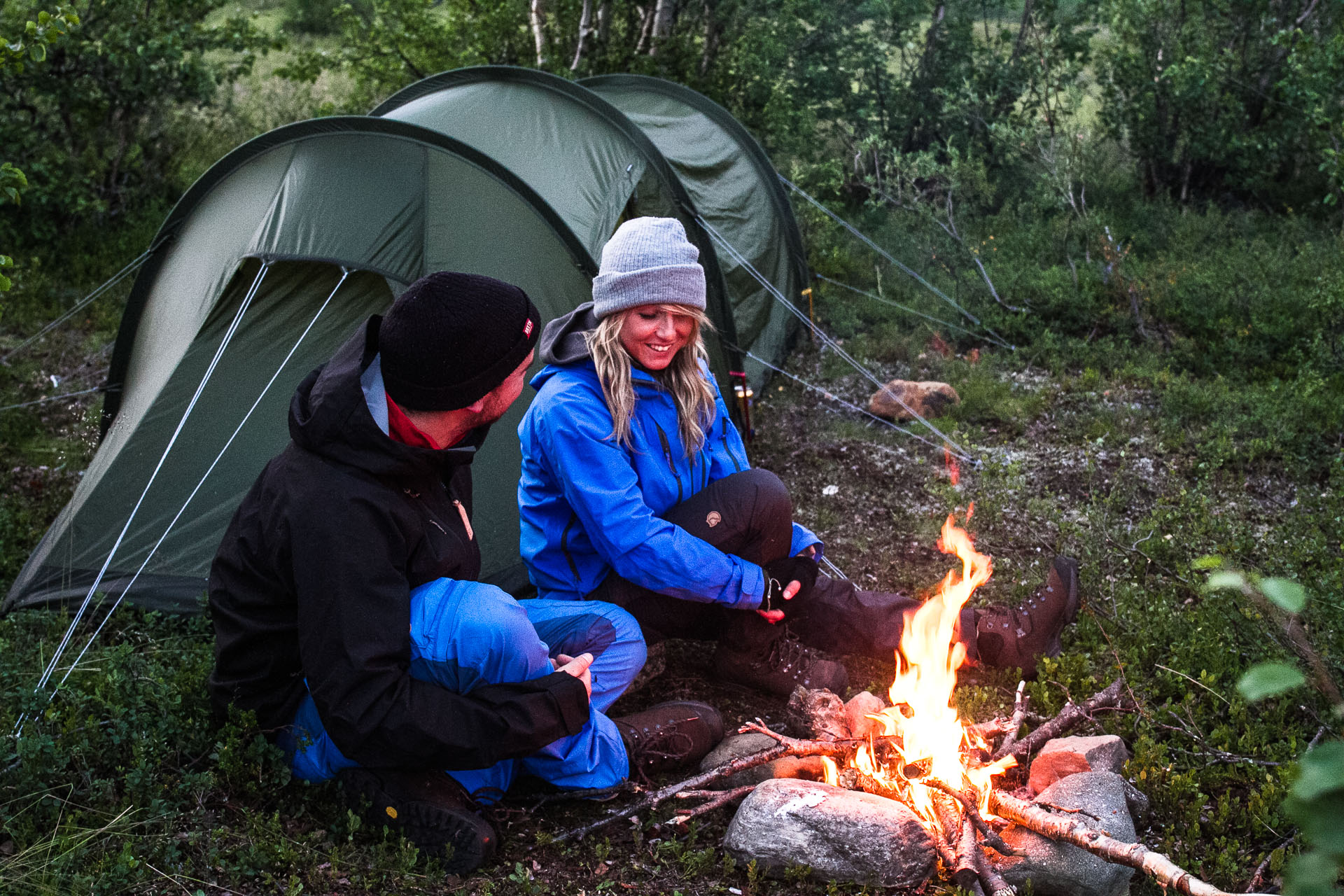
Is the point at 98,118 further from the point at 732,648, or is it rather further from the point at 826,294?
the point at 732,648

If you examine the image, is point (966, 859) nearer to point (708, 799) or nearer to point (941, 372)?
point (708, 799)

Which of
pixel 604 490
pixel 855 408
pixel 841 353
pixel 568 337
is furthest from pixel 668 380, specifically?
pixel 855 408

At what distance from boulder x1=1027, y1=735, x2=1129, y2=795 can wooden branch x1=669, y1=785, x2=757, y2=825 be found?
870mm

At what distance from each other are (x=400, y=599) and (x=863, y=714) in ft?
5.19

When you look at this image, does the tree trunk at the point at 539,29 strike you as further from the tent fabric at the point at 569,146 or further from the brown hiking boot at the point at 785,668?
the brown hiking boot at the point at 785,668

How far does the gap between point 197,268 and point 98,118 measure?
449cm

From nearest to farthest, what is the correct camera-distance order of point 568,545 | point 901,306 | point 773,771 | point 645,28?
point 773,771 < point 568,545 < point 901,306 < point 645,28

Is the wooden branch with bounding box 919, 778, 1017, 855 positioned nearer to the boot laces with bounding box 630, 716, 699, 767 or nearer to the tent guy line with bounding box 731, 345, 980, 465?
the boot laces with bounding box 630, 716, 699, 767

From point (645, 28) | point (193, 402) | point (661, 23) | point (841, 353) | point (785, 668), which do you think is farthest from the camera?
point (645, 28)

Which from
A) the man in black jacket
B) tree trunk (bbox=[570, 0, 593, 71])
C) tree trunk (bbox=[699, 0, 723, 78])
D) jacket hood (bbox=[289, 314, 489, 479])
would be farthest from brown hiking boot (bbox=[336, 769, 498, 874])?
tree trunk (bbox=[699, 0, 723, 78])

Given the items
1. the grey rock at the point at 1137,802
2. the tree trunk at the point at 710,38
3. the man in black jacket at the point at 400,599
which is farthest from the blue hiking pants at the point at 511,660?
the tree trunk at the point at 710,38

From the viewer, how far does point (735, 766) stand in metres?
3.20

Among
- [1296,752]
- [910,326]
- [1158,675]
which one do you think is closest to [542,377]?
[1158,675]

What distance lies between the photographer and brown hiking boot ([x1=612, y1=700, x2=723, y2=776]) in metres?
3.33
